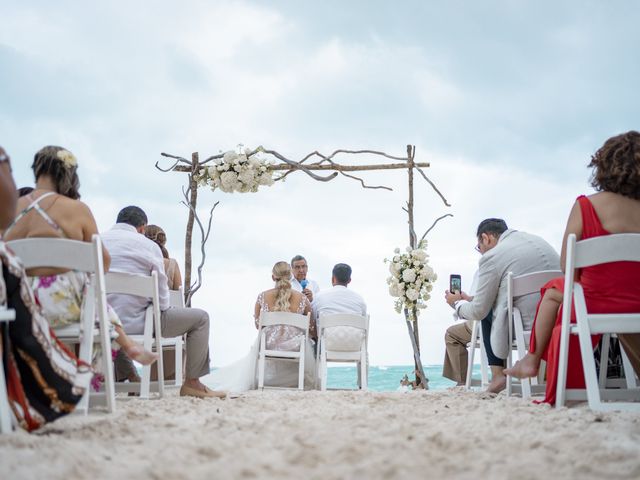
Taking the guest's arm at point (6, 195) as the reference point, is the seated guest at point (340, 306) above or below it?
below

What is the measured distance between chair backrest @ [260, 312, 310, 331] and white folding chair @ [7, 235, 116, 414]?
342 centimetres

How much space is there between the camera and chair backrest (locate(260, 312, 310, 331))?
6.76 m

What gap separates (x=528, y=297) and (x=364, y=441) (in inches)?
106

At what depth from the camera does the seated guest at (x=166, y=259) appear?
258 inches

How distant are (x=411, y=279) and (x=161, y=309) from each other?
10.7 ft

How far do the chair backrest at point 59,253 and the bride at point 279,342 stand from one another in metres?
3.87

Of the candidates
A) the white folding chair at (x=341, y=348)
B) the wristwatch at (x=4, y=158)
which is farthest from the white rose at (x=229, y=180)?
the wristwatch at (x=4, y=158)

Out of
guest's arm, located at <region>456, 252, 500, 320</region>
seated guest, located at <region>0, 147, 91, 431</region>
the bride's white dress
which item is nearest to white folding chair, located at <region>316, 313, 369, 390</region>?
the bride's white dress

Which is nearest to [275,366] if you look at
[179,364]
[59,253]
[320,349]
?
[320,349]

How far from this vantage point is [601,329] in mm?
3330

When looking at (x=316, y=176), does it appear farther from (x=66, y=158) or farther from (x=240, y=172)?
(x=66, y=158)

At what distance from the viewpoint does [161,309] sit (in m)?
4.78

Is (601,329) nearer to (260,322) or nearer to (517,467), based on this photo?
(517,467)

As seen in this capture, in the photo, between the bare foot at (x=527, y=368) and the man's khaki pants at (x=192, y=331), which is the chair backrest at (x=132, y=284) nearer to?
the man's khaki pants at (x=192, y=331)
